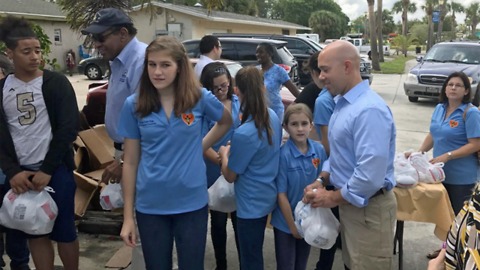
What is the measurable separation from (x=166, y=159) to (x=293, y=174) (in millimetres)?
945

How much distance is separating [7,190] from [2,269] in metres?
0.81

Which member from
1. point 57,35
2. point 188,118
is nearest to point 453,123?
point 188,118

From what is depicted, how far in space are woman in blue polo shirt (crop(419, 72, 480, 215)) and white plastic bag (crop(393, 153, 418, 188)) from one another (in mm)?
321

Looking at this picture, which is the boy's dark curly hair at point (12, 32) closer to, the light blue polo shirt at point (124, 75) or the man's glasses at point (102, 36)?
the man's glasses at point (102, 36)

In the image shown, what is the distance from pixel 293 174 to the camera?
10.00 ft

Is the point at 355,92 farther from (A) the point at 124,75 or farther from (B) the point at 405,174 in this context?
(A) the point at 124,75

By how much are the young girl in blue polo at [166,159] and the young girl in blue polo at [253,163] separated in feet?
1.23

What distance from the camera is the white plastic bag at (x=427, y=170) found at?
136 inches

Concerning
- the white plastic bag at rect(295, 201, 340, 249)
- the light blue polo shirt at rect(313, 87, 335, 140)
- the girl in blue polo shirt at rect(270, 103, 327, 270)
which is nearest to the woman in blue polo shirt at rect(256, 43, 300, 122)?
the light blue polo shirt at rect(313, 87, 335, 140)

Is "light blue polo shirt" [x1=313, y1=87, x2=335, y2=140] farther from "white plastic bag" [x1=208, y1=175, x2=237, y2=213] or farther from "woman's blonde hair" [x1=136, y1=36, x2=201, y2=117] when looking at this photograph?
"woman's blonde hair" [x1=136, y1=36, x2=201, y2=117]

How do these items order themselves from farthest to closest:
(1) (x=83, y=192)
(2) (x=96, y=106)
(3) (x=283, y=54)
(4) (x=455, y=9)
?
(4) (x=455, y=9) → (3) (x=283, y=54) → (2) (x=96, y=106) → (1) (x=83, y=192)

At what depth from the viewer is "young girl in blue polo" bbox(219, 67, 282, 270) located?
9.62 feet

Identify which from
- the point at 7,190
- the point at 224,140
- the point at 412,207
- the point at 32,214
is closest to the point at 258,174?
the point at 224,140

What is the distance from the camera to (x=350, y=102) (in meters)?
2.46
